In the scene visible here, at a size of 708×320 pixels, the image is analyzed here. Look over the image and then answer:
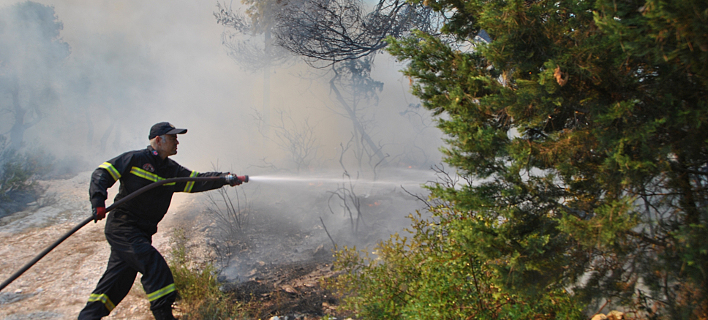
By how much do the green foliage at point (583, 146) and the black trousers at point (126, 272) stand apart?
76.5 inches

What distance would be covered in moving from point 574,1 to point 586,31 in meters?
0.19

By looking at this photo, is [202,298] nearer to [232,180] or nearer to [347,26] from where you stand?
[232,180]

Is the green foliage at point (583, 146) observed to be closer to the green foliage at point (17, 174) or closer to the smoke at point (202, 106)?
the smoke at point (202, 106)

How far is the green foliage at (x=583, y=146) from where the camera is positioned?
1.52 m

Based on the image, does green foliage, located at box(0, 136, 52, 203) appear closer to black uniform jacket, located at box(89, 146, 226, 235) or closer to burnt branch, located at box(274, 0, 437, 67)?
black uniform jacket, located at box(89, 146, 226, 235)

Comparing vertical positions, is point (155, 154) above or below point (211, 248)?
above

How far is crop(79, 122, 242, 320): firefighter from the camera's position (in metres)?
2.80

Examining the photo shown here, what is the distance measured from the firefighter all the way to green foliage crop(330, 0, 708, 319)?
1.98 metres

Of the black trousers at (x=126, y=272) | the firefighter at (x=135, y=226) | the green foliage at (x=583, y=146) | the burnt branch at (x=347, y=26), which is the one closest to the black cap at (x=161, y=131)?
the firefighter at (x=135, y=226)

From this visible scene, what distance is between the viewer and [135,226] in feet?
9.87

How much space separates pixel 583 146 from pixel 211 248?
5.41 m

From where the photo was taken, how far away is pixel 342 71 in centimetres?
955

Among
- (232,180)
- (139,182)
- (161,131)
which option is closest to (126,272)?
(139,182)

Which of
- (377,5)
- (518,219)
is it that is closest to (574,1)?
(518,219)
